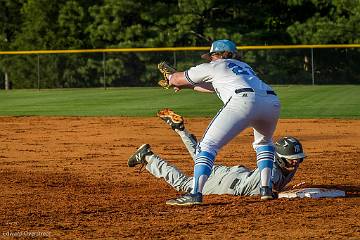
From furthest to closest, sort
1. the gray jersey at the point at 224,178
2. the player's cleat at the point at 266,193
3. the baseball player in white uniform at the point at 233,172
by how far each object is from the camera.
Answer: the gray jersey at the point at 224,178 < the baseball player in white uniform at the point at 233,172 < the player's cleat at the point at 266,193

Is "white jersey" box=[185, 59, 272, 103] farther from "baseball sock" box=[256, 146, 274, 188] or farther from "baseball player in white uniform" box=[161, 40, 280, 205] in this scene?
"baseball sock" box=[256, 146, 274, 188]

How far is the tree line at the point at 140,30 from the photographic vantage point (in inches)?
1248

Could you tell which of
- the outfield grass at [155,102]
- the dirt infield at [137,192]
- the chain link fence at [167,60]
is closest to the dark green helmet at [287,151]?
the dirt infield at [137,192]

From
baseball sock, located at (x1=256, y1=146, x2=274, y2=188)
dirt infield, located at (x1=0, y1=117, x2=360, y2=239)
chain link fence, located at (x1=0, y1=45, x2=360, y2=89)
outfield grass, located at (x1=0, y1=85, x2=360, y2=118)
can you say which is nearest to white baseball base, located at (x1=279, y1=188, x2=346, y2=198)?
dirt infield, located at (x1=0, y1=117, x2=360, y2=239)

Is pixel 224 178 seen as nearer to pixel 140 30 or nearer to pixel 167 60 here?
pixel 167 60

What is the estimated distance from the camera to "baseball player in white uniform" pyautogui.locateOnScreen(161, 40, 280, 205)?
25.4 feet

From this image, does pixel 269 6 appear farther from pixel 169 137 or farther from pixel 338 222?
pixel 338 222

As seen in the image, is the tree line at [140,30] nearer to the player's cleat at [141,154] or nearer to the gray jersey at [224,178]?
the player's cleat at [141,154]

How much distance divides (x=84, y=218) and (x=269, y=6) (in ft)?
113

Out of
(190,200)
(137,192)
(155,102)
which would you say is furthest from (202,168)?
(155,102)

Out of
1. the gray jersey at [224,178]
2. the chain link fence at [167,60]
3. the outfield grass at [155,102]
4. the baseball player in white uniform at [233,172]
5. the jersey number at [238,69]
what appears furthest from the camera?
the chain link fence at [167,60]

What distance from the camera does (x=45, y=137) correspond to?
15.3 m

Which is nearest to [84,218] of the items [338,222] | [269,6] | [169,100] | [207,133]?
[207,133]

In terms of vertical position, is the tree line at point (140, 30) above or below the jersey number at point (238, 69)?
below
